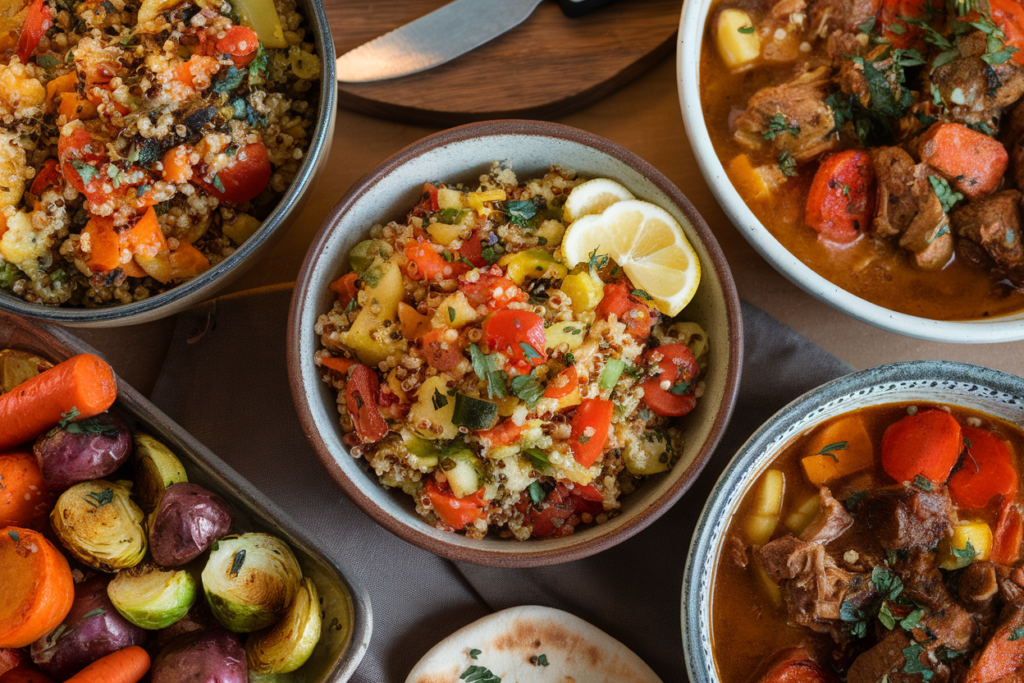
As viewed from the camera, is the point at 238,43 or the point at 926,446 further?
the point at 926,446

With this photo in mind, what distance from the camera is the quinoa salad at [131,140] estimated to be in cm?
242

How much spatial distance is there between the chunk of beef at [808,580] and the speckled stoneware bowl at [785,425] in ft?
0.76

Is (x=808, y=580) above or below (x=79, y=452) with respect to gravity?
below

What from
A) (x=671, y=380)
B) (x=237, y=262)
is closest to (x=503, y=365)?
(x=671, y=380)

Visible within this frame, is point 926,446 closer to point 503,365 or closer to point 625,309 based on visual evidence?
point 625,309

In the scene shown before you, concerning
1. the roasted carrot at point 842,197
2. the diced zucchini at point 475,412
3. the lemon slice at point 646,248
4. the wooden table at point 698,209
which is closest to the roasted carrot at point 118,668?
the wooden table at point 698,209

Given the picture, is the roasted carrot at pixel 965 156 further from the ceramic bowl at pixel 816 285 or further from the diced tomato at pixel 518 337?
the diced tomato at pixel 518 337

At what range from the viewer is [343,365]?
8.28ft

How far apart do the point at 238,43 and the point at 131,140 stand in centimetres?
49

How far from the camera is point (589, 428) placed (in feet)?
7.68

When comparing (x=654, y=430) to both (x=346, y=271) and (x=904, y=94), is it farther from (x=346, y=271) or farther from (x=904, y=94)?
(x=904, y=94)

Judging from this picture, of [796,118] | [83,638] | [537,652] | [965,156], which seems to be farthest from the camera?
[537,652]

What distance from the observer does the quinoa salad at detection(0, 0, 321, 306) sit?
242cm

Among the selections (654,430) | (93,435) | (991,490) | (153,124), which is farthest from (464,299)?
(991,490)
